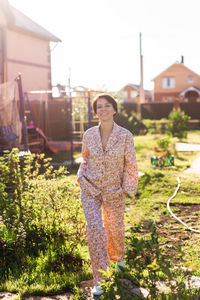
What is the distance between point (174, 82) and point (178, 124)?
32.3 meters

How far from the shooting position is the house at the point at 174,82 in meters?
47.3

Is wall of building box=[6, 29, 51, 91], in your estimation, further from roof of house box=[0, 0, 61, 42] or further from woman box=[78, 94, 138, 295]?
woman box=[78, 94, 138, 295]

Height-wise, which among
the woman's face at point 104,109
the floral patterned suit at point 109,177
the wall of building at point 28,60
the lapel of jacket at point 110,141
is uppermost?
the wall of building at point 28,60

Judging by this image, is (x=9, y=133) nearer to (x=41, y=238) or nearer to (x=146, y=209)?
(x=146, y=209)

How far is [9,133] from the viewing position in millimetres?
9664

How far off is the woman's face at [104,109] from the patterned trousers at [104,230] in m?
0.71

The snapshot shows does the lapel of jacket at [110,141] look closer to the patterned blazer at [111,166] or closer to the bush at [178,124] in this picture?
the patterned blazer at [111,166]

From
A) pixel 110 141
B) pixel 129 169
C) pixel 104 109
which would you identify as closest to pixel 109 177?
pixel 129 169

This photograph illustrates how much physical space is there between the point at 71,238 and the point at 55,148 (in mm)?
10387

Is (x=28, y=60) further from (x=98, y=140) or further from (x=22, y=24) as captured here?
(x=98, y=140)

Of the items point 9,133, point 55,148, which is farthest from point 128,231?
point 55,148

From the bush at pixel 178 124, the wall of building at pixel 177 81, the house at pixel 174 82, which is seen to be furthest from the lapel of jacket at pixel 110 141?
the wall of building at pixel 177 81

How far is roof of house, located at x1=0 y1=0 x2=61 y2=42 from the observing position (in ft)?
44.4

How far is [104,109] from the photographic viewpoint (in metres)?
3.60
